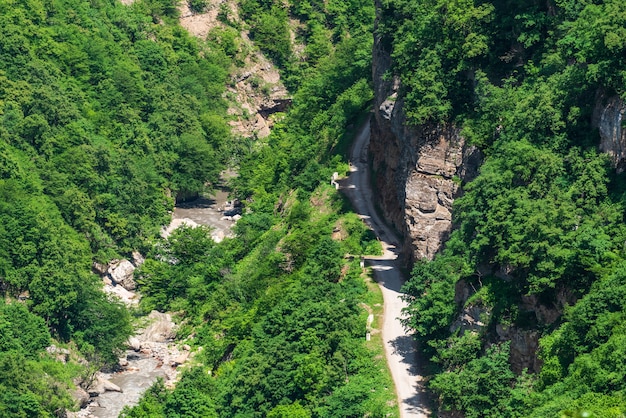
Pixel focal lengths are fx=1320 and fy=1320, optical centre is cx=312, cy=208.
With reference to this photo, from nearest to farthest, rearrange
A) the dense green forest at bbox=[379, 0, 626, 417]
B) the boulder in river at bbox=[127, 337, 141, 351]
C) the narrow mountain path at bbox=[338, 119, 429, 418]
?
the dense green forest at bbox=[379, 0, 626, 417]
the narrow mountain path at bbox=[338, 119, 429, 418]
the boulder in river at bbox=[127, 337, 141, 351]

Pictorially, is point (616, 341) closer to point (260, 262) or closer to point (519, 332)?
point (519, 332)

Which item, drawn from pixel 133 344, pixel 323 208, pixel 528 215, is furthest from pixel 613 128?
pixel 133 344

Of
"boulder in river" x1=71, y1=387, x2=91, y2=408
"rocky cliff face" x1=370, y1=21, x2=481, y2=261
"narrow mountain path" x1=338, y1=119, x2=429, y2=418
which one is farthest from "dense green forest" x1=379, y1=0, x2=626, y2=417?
"boulder in river" x1=71, y1=387, x2=91, y2=408

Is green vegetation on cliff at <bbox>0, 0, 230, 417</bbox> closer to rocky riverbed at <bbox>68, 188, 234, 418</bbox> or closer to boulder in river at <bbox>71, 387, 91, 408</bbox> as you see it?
boulder in river at <bbox>71, 387, 91, 408</bbox>

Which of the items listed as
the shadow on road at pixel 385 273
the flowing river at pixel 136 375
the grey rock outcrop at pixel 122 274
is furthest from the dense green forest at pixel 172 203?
the flowing river at pixel 136 375

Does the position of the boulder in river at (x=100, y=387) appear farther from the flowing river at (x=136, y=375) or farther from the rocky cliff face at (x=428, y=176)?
the rocky cliff face at (x=428, y=176)

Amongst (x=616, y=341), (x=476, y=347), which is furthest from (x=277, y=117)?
(x=616, y=341)
